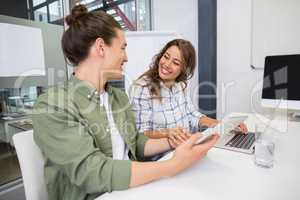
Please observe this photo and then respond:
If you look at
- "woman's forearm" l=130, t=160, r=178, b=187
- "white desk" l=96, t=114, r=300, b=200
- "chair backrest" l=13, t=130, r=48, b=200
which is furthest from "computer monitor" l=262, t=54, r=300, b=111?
"chair backrest" l=13, t=130, r=48, b=200

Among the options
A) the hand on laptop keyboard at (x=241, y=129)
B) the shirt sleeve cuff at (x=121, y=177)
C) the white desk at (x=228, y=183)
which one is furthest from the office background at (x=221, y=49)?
the shirt sleeve cuff at (x=121, y=177)

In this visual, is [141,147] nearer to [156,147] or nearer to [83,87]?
[156,147]

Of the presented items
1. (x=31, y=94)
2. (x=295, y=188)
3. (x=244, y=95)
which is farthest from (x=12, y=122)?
(x=244, y=95)

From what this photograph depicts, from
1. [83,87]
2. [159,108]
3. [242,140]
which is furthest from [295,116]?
[83,87]

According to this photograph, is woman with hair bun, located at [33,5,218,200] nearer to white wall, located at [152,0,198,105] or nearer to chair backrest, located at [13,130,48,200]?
chair backrest, located at [13,130,48,200]

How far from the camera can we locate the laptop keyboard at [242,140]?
115 cm

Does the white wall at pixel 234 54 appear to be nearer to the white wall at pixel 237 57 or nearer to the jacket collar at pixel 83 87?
the white wall at pixel 237 57

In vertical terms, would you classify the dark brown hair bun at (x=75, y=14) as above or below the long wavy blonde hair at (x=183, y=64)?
above

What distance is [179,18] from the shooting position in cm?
282

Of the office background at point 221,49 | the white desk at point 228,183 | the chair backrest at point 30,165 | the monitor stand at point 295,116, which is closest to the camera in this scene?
the white desk at point 228,183

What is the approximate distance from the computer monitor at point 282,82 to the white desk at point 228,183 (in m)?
0.77

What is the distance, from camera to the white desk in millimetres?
690

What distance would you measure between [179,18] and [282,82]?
160cm

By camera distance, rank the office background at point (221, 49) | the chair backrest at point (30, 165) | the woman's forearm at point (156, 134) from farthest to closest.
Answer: the office background at point (221, 49)
the woman's forearm at point (156, 134)
the chair backrest at point (30, 165)
